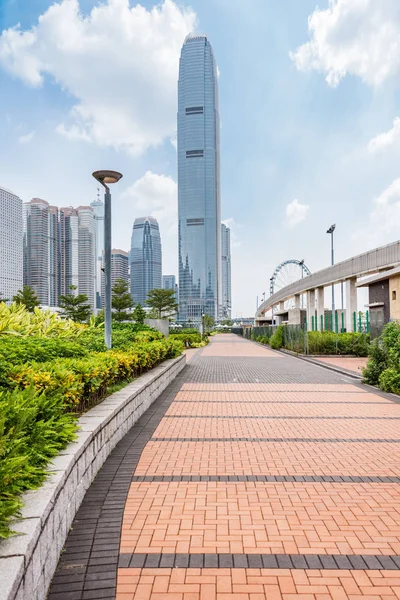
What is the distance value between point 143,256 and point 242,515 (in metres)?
148

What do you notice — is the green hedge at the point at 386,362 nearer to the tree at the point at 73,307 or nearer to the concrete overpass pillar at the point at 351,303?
the concrete overpass pillar at the point at 351,303

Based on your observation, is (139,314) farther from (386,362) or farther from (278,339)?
(386,362)

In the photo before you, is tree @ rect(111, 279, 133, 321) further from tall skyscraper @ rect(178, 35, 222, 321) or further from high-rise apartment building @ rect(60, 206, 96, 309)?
tall skyscraper @ rect(178, 35, 222, 321)

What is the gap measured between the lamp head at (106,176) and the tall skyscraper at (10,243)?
57.8 metres

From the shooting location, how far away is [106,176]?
9.39m

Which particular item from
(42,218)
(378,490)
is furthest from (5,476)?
(42,218)

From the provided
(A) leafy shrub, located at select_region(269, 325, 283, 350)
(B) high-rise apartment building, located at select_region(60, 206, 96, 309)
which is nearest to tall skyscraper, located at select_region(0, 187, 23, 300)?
(B) high-rise apartment building, located at select_region(60, 206, 96, 309)

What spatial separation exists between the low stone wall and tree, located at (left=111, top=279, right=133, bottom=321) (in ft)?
122

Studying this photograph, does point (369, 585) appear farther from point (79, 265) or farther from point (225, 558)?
point (79, 265)

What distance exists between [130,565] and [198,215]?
168 m

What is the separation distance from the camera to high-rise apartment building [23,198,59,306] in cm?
7438

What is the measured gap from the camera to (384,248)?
23.3 m

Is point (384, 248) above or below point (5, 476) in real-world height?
above

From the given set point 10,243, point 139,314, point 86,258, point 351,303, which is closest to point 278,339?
A: point 351,303
